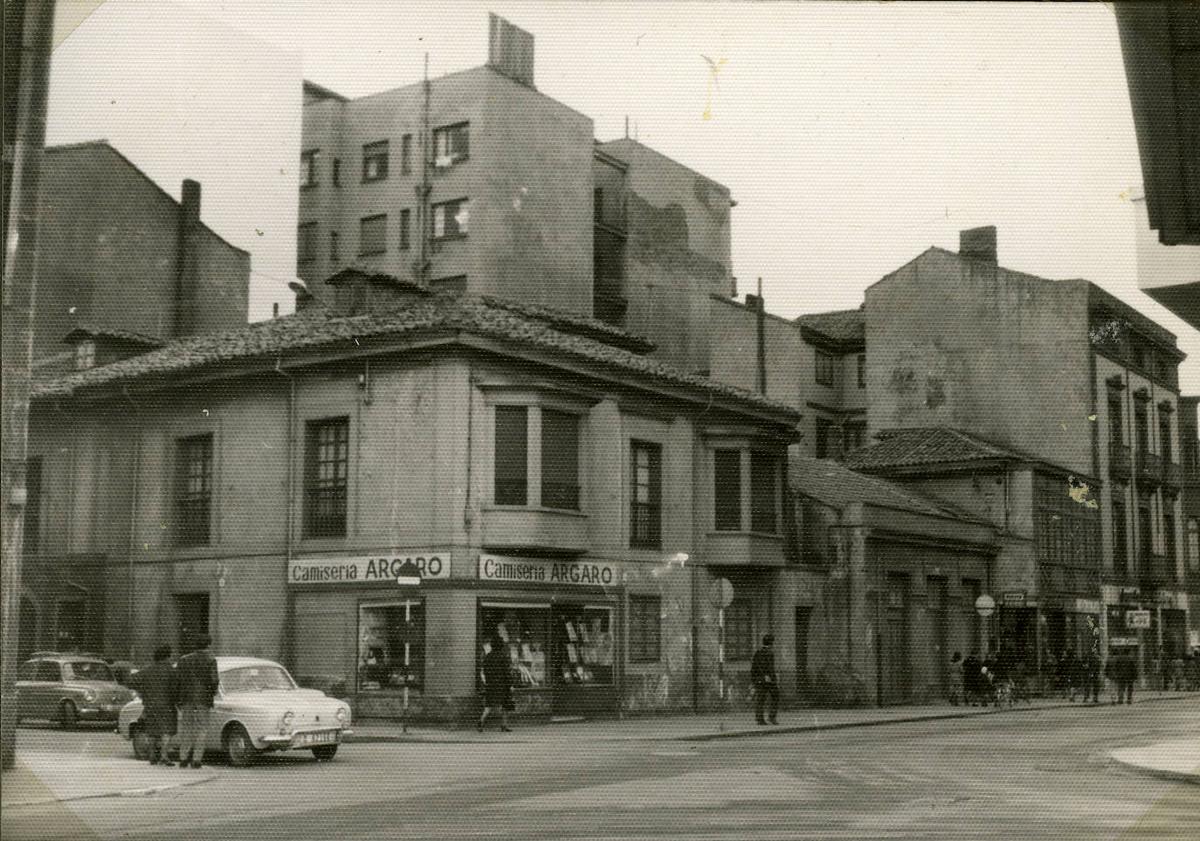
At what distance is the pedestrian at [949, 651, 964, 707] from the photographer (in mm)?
36750

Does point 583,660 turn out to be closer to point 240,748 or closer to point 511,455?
point 511,455

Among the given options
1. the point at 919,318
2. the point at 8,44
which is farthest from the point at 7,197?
the point at 919,318

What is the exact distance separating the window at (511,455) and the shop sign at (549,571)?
1.19 metres

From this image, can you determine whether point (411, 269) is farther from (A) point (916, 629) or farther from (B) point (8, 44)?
(B) point (8, 44)

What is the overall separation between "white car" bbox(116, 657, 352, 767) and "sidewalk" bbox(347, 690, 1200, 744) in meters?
3.96

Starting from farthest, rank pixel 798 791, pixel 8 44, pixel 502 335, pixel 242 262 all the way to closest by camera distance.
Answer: pixel 242 262, pixel 502 335, pixel 798 791, pixel 8 44

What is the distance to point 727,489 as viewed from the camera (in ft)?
108

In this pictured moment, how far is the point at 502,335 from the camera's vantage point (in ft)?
87.9

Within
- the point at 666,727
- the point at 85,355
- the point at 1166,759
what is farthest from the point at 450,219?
the point at 1166,759

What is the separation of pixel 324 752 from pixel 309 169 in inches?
1479

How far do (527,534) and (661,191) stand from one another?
28.6 metres

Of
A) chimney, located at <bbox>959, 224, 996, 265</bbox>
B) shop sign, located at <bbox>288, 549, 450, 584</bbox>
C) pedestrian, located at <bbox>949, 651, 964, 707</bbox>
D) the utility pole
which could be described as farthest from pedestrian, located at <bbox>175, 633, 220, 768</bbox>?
chimney, located at <bbox>959, 224, 996, 265</bbox>

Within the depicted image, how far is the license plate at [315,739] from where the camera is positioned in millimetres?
17969

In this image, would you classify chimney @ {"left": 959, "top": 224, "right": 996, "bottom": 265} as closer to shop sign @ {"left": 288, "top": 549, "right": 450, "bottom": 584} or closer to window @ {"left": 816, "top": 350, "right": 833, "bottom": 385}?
window @ {"left": 816, "top": 350, "right": 833, "bottom": 385}
